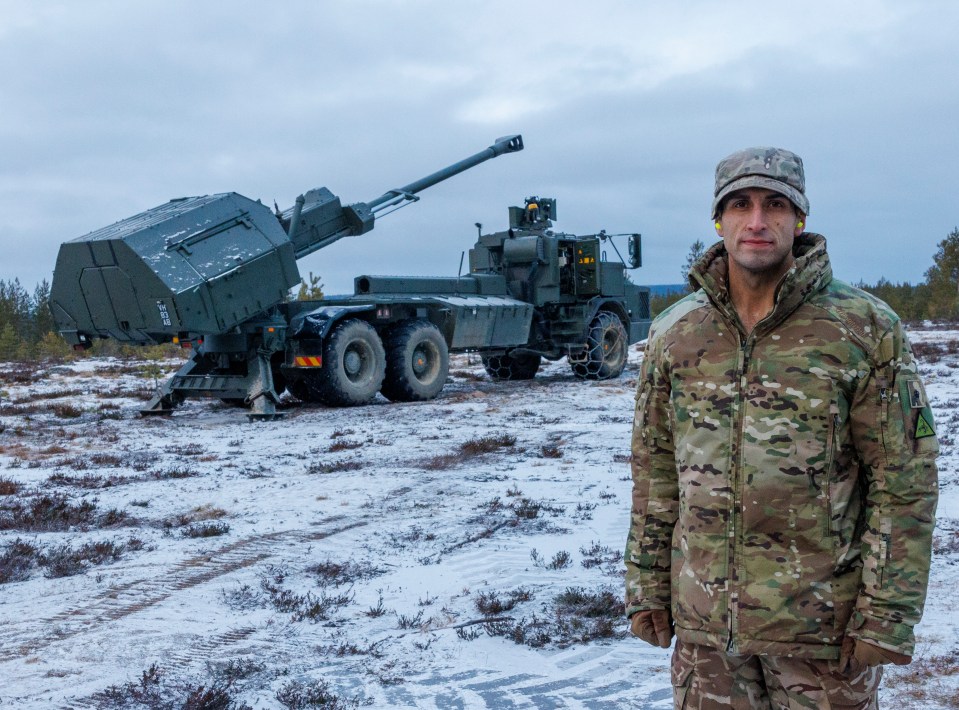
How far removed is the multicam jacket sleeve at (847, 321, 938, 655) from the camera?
2168 mm

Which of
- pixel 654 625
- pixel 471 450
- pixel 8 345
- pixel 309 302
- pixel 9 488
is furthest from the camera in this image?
pixel 8 345

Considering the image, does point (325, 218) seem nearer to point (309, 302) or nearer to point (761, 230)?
point (309, 302)

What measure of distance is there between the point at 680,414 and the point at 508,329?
1515 centimetres

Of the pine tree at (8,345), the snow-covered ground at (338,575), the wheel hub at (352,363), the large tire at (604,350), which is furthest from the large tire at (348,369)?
the pine tree at (8,345)

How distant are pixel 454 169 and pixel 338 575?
12.5 meters

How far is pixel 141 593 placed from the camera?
5.59 meters

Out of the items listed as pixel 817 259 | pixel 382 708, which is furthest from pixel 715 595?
pixel 382 708

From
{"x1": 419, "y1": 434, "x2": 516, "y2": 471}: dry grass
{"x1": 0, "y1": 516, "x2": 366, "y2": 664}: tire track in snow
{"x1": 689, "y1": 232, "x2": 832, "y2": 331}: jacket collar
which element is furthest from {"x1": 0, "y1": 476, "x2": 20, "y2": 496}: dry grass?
{"x1": 689, "y1": 232, "x2": 832, "y2": 331}: jacket collar

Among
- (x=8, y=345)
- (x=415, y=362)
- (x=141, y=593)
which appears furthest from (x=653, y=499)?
(x=8, y=345)

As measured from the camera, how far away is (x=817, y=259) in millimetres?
2334

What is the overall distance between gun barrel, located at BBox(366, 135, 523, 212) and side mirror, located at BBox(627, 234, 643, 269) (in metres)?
2.85

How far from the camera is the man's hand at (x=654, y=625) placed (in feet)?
8.36

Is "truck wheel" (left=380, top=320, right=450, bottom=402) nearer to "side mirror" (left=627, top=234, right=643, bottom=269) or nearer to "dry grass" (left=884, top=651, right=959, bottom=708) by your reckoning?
"side mirror" (left=627, top=234, right=643, bottom=269)

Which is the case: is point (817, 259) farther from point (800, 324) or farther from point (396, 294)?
point (396, 294)
